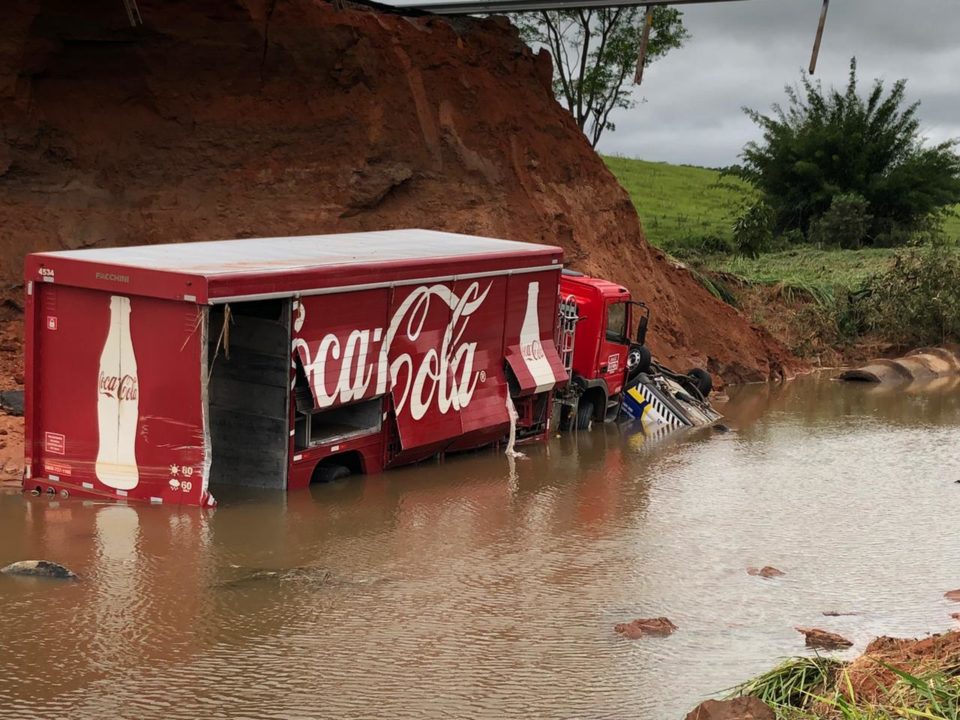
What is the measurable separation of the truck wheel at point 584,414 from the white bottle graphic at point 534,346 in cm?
188

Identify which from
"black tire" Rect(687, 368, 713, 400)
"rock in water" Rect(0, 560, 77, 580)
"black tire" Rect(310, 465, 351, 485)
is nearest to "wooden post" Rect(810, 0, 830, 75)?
"black tire" Rect(687, 368, 713, 400)

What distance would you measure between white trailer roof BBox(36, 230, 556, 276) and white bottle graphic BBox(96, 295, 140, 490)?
736 millimetres

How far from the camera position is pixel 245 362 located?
15555 mm

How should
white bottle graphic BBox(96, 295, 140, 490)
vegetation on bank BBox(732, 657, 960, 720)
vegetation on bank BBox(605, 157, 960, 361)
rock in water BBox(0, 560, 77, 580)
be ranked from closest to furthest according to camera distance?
vegetation on bank BBox(732, 657, 960, 720) < rock in water BBox(0, 560, 77, 580) < white bottle graphic BBox(96, 295, 140, 490) < vegetation on bank BBox(605, 157, 960, 361)

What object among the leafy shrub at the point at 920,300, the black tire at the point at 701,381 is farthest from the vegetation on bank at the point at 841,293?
the black tire at the point at 701,381

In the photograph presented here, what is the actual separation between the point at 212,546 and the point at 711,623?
5.05m

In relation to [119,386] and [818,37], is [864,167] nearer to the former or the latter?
[818,37]

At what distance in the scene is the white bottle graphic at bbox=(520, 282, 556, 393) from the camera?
757 inches

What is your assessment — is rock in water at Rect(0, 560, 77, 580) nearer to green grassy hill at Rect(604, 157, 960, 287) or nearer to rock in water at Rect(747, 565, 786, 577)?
rock in water at Rect(747, 565, 786, 577)

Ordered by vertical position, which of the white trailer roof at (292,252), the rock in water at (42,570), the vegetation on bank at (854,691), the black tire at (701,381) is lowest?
the rock in water at (42,570)

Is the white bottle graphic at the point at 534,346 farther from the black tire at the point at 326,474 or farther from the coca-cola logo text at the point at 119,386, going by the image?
the coca-cola logo text at the point at 119,386

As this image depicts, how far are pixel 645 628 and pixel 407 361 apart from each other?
612 cm

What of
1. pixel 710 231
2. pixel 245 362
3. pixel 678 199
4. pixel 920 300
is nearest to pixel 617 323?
pixel 245 362

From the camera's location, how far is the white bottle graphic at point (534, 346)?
19234mm
